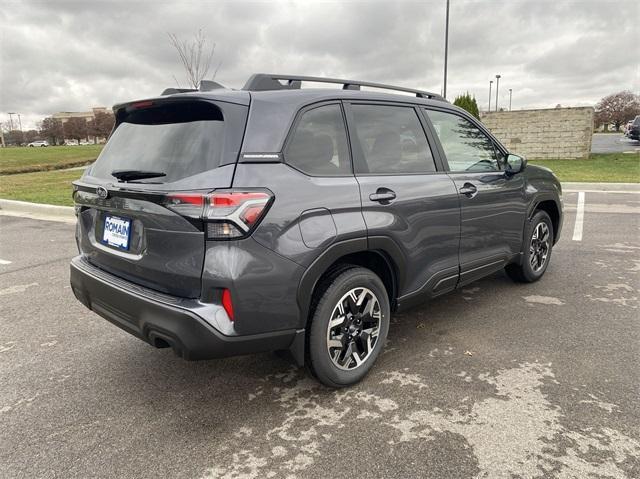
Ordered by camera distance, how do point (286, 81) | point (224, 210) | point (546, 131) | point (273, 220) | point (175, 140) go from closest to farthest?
point (224, 210) < point (273, 220) < point (175, 140) < point (286, 81) < point (546, 131)

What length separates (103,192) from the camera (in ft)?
8.66

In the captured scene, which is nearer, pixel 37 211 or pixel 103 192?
pixel 103 192

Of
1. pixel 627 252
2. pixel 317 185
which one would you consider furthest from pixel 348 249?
pixel 627 252

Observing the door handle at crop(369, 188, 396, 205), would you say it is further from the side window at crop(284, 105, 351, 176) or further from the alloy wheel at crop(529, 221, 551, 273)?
the alloy wheel at crop(529, 221, 551, 273)

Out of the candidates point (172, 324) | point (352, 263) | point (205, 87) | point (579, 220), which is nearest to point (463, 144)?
point (352, 263)

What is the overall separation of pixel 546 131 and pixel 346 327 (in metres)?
20.2

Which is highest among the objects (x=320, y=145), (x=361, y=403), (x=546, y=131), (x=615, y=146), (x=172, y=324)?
(x=546, y=131)

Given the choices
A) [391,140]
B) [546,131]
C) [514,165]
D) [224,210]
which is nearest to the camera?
[224,210]

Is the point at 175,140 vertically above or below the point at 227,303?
above

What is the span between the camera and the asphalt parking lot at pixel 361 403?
2.20 meters

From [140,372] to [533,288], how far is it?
3614 mm

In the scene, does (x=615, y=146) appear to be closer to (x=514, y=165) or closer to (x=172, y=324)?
(x=514, y=165)

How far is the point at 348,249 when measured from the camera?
263 centimetres

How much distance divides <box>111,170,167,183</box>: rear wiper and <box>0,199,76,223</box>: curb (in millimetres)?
7317
